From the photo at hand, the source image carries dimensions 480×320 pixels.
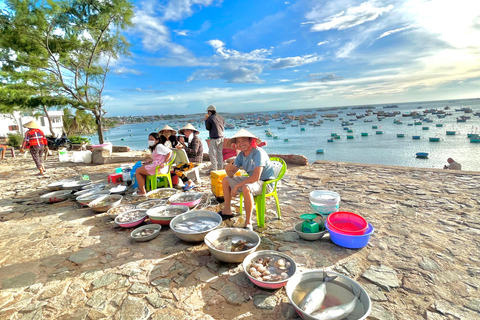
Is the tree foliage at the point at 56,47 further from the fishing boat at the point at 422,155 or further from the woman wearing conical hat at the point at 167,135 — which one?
the fishing boat at the point at 422,155

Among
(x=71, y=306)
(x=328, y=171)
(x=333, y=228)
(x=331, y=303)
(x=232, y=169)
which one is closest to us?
(x=331, y=303)

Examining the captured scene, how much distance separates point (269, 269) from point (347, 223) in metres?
1.53

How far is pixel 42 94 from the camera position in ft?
41.2

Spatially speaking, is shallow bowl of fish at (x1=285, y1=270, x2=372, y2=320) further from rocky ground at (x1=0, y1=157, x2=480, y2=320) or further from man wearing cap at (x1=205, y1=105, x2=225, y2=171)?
man wearing cap at (x1=205, y1=105, x2=225, y2=171)

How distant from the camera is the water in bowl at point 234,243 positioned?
279 centimetres

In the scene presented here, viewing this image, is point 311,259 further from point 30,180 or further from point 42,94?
point 42,94

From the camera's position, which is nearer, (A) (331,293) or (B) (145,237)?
(A) (331,293)

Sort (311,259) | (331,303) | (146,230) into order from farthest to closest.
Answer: (146,230) → (311,259) → (331,303)

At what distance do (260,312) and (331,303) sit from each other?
2.12ft

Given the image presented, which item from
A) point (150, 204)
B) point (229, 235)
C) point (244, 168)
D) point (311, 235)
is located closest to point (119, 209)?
point (150, 204)

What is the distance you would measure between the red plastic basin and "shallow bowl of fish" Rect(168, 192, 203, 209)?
2.32 m

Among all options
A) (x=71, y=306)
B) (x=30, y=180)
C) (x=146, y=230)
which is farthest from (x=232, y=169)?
(x=30, y=180)

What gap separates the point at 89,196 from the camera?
476 centimetres

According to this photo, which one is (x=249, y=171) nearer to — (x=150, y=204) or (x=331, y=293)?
(x=331, y=293)
